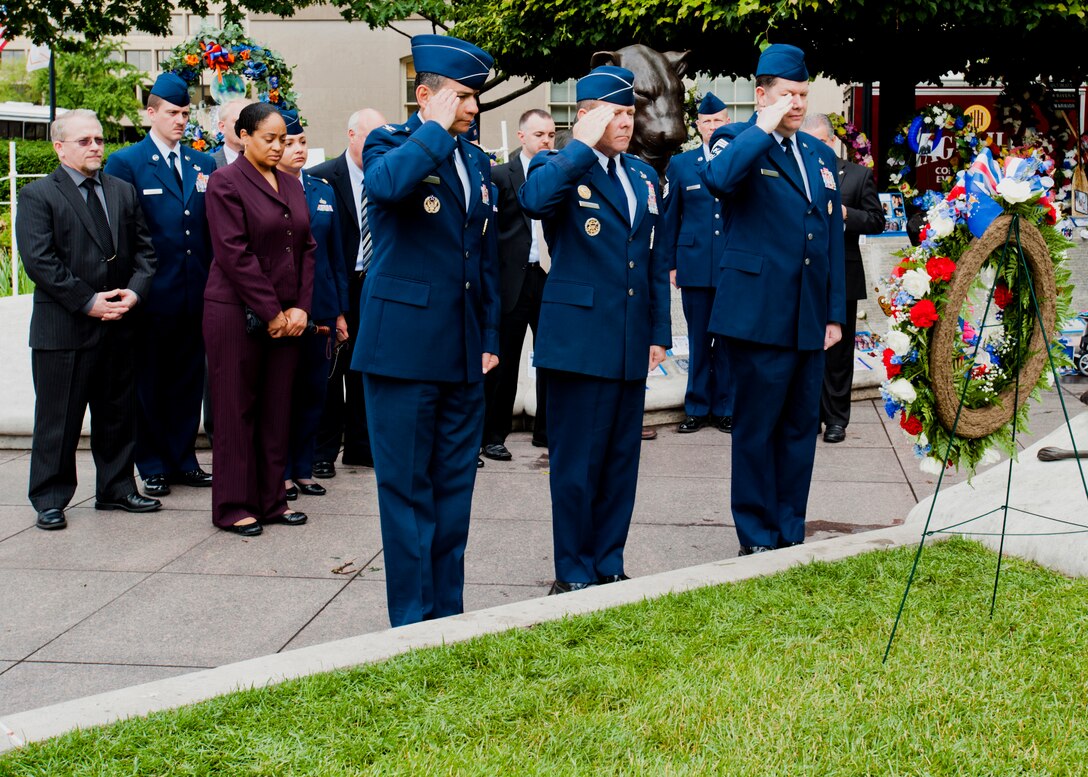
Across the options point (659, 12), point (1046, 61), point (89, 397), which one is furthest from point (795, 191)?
point (1046, 61)

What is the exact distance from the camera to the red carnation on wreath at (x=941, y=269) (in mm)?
4414

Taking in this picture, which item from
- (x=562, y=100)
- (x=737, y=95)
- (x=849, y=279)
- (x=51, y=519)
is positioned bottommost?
(x=51, y=519)

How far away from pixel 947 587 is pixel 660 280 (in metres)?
1.62

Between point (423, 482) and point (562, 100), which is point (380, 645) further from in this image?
point (562, 100)

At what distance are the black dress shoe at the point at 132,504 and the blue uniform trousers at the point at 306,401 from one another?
2.48 ft

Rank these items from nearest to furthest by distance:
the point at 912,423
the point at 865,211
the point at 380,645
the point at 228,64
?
the point at 380,645 → the point at 912,423 → the point at 865,211 → the point at 228,64

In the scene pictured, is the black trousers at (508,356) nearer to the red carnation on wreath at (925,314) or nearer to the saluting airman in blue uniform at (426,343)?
the saluting airman in blue uniform at (426,343)

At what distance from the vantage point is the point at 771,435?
18.1 ft

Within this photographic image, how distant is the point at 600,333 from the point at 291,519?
7.46 ft

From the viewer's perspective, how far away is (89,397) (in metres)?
6.53

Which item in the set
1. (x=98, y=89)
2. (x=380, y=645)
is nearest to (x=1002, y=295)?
(x=380, y=645)

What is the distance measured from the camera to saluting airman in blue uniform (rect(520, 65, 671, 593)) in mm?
4840

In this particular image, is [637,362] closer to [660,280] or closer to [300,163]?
[660,280]

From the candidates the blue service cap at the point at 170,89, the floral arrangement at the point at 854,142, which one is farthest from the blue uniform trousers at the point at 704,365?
the floral arrangement at the point at 854,142
